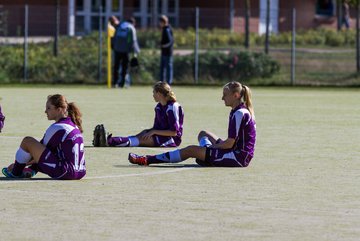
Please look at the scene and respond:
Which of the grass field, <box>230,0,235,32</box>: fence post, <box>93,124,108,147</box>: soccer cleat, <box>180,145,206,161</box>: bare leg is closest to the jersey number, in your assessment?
the grass field

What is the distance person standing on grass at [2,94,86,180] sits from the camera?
43.1 ft

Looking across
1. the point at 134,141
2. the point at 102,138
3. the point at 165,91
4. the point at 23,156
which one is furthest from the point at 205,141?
the point at 23,156

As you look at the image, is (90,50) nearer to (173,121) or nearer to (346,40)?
(346,40)

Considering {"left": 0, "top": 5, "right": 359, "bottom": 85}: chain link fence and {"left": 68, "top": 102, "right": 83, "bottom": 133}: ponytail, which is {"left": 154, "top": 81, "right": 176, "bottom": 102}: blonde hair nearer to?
{"left": 68, "top": 102, "right": 83, "bottom": 133}: ponytail

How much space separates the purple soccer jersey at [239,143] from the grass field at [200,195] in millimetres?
142

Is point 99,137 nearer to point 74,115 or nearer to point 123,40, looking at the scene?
point 74,115

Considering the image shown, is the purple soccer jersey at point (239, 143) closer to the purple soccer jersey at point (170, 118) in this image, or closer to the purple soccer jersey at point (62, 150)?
the purple soccer jersey at point (62, 150)

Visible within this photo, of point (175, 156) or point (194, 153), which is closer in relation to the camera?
point (194, 153)

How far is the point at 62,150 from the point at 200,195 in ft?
5.49

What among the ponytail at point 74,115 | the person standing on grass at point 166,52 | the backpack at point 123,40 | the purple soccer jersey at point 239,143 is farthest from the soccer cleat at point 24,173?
the person standing on grass at point 166,52

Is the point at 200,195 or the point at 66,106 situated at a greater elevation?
the point at 66,106

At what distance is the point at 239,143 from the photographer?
48.2 feet

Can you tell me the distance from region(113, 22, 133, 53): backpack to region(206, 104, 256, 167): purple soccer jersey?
21.6m

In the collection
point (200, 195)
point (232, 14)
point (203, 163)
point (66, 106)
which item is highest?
point (232, 14)
